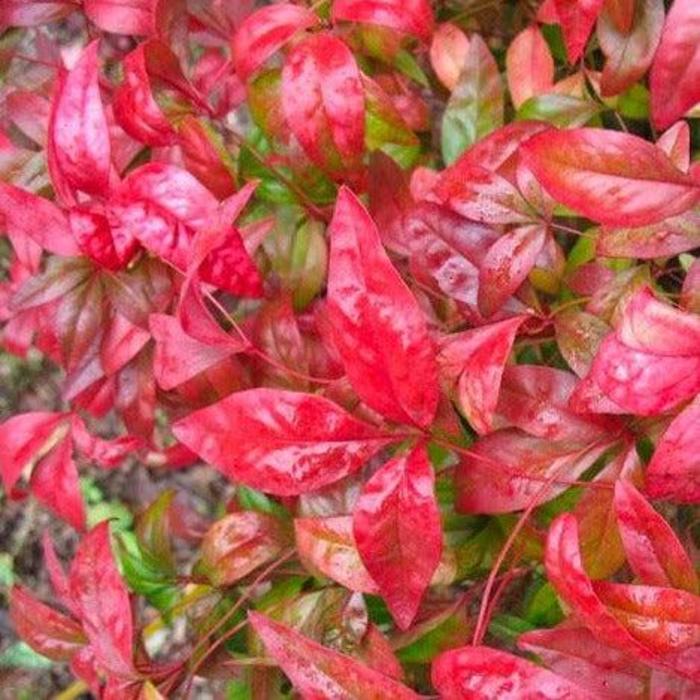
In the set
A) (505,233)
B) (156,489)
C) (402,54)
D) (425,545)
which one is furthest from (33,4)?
(156,489)

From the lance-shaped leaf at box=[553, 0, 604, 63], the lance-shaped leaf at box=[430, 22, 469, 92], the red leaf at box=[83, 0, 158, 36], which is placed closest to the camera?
the lance-shaped leaf at box=[553, 0, 604, 63]

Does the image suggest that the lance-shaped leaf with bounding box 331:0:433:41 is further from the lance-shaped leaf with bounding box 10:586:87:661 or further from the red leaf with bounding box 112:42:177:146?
the lance-shaped leaf with bounding box 10:586:87:661

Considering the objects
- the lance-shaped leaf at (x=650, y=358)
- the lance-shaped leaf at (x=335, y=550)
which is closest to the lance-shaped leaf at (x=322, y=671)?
the lance-shaped leaf at (x=335, y=550)

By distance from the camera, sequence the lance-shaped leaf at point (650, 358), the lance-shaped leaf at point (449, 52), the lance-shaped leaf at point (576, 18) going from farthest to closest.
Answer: the lance-shaped leaf at point (449, 52) → the lance-shaped leaf at point (576, 18) → the lance-shaped leaf at point (650, 358)

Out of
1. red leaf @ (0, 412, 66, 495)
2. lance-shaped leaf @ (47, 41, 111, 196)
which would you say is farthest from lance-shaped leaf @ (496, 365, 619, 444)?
red leaf @ (0, 412, 66, 495)

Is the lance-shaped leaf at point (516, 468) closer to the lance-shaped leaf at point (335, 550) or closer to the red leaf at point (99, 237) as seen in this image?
the lance-shaped leaf at point (335, 550)
